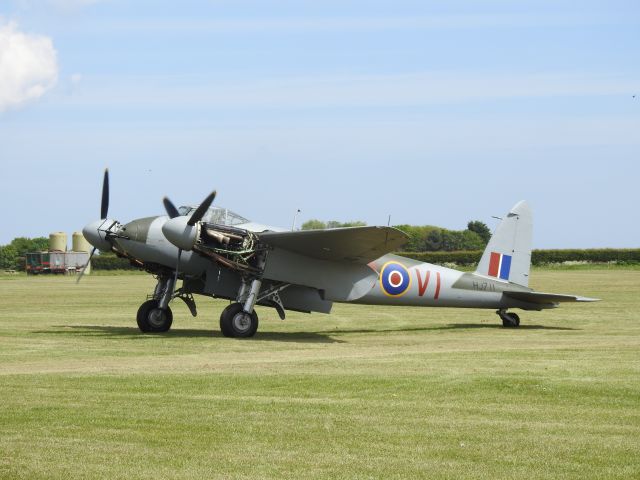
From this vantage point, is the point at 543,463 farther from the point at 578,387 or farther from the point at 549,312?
the point at 549,312

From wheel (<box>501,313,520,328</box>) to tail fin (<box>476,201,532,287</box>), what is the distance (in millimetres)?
975

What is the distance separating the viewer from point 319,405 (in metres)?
11.2

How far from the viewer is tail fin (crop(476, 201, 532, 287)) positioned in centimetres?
2486

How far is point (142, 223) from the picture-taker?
68.7 ft

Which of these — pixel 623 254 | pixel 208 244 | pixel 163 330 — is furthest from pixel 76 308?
pixel 623 254

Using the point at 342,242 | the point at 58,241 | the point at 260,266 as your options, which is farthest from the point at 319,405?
the point at 58,241

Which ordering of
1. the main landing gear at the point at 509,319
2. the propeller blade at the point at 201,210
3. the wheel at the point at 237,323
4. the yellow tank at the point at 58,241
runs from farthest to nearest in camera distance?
the yellow tank at the point at 58,241 → the main landing gear at the point at 509,319 → the wheel at the point at 237,323 → the propeller blade at the point at 201,210

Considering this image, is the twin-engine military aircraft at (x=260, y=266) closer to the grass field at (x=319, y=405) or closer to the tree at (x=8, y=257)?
the grass field at (x=319, y=405)

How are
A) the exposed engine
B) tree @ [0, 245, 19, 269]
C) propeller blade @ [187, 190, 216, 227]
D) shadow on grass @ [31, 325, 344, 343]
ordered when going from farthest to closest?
tree @ [0, 245, 19, 269] → shadow on grass @ [31, 325, 344, 343] → the exposed engine → propeller blade @ [187, 190, 216, 227]

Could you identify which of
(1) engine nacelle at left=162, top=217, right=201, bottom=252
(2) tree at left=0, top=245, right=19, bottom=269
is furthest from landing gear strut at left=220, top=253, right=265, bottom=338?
(2) tree at left=0, top=245, right=19, bottom=269

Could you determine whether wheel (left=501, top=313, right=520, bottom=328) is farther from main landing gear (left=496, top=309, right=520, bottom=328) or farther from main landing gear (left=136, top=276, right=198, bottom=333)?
main landing gear (left=136, top=276, right=198, bottom=333)

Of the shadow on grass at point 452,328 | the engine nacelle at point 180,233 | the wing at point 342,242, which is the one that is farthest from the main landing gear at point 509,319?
the engine nacelle at point 180,233

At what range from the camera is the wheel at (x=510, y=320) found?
2430 cm

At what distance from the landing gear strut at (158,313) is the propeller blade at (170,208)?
6.84ft
